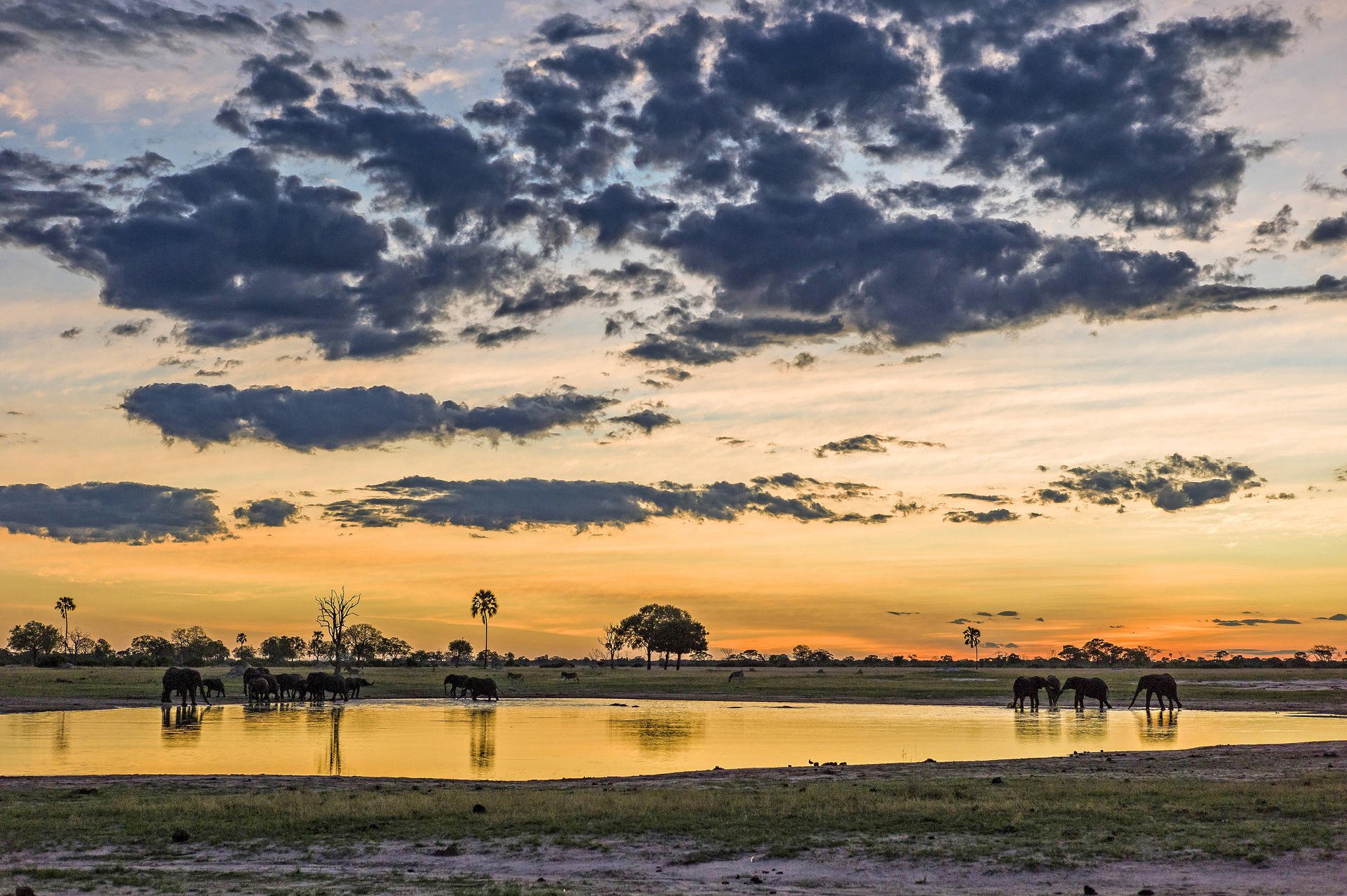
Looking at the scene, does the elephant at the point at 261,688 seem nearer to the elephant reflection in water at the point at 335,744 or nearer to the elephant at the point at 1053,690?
the elephant reflection in water at the point at 335,744

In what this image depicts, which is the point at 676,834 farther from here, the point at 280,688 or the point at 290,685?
the point at 290,685

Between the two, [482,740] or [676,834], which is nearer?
[676,834]

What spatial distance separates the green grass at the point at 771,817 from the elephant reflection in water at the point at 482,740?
8837mm

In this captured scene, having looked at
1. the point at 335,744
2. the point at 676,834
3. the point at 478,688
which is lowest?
the point at 478,688

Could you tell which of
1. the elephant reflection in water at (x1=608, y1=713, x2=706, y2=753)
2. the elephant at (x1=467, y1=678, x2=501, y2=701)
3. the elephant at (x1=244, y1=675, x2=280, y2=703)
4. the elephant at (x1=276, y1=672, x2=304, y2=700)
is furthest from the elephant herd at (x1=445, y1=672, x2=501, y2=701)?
the elephant reflection in water at (x1=608, y1=713, x2=706, y2=753)

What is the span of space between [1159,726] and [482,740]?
97.3 feet

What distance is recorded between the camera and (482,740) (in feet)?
141

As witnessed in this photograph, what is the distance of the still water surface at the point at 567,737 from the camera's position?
110 ft

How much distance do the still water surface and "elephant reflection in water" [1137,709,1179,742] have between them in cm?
15

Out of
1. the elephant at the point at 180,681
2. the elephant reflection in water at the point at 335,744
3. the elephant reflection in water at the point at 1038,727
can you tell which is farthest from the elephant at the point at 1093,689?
the elephant at the point at 180,681

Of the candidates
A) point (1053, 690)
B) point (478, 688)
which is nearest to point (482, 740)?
point (478, 688)

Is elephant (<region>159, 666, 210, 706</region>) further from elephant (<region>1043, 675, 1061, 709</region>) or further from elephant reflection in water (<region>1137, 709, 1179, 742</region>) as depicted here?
elephant reflection in water (<region>1137, 709, 1179, 742</region>)

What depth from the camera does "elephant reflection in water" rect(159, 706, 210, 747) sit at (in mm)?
42594

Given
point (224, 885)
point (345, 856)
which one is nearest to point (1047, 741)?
point (345, 856)
